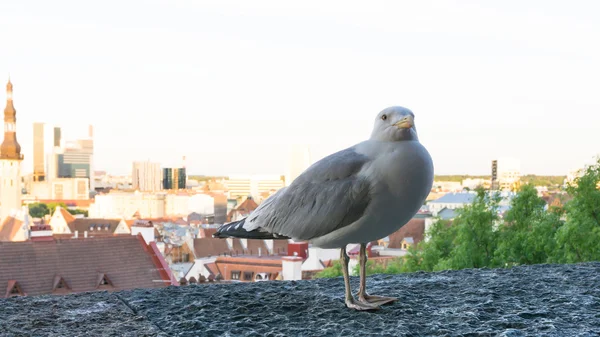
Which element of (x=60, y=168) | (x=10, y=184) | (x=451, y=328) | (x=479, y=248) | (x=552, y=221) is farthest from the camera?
(x=60, y=168)

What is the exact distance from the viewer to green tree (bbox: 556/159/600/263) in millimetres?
5082

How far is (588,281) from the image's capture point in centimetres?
165

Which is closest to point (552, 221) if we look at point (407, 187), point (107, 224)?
point (407, 187)

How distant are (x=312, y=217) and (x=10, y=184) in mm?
34822

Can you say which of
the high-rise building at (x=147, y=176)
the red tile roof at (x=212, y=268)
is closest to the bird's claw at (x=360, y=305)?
the red tile roof at (x=212, y=268)

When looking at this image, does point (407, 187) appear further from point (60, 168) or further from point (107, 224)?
point (60, 168)

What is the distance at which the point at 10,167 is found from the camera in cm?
3316

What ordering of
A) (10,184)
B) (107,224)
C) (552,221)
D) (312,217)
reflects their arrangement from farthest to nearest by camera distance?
1. (10,184)
2. (107,224)
3. (552,221)
4. (312,217)

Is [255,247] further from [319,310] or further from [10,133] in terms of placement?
[319,310]

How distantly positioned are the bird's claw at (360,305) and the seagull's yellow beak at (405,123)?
1.14ft

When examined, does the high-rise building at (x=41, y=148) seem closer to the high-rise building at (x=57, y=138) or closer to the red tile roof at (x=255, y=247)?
the high-rise building at (x=57, y=138)

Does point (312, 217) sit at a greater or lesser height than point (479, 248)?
greater

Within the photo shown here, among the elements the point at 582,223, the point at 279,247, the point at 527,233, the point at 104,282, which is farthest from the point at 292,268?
the point at 279,247

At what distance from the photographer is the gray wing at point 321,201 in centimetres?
131
